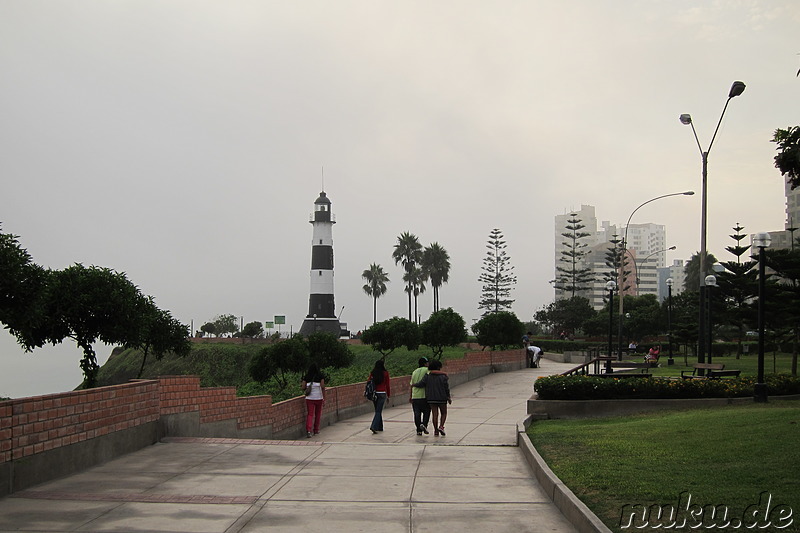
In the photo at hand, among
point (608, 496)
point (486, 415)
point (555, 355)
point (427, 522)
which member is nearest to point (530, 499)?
point (608, 496)

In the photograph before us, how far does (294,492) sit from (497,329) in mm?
38362

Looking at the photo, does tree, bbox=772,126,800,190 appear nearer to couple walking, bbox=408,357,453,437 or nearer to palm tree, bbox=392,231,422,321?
couple walking, bbox=408,357,453,437

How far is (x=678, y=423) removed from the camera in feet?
42.5

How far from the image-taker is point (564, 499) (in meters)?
7.62

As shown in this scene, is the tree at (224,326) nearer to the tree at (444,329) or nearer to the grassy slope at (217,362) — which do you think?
the grassy slope at (217,362)

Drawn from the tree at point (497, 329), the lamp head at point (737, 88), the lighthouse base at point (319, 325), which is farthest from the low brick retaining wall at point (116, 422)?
the lighthouse base at point (319, 325)

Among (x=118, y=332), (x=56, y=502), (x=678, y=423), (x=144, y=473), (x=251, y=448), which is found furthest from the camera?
(x=118, y=332)

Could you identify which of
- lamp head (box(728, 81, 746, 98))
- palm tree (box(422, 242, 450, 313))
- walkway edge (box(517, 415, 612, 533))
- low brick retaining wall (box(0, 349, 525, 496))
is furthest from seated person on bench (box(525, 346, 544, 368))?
palm tree (box(422, 242, 450, 313))

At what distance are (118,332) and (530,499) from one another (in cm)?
1693

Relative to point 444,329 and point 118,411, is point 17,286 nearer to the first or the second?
point 118,411

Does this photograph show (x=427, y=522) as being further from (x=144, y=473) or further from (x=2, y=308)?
(x=2, y=308)

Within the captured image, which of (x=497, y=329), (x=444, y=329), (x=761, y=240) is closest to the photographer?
(x=761, y=240)

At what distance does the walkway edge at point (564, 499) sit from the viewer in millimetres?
6520

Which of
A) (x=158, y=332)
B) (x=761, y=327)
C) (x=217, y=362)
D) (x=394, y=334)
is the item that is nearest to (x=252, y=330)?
(x=217, y=362)
